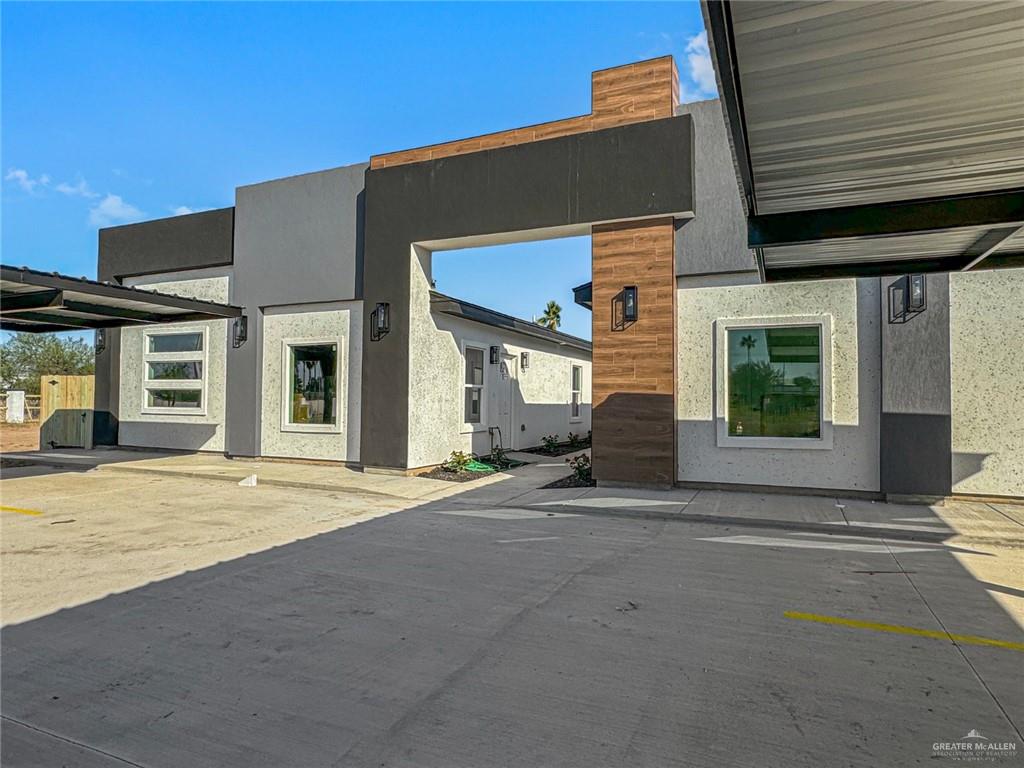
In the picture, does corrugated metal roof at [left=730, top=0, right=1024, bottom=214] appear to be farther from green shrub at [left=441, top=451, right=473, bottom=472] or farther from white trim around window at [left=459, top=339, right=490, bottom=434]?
white trim around window at [left=459, top=339, right=490, bottom=434]

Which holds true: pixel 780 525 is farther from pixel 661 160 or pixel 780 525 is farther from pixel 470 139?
pixel 470 139

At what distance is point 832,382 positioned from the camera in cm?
856

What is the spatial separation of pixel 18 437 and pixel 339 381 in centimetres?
1531

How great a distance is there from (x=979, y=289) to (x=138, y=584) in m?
10.3

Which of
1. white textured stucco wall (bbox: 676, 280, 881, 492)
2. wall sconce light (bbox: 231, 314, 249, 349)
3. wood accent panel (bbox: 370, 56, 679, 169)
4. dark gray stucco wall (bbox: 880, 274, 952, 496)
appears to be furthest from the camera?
wall sconce light (bbox: 231, 314, 249, 349)

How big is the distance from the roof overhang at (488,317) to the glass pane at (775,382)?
16.7ft

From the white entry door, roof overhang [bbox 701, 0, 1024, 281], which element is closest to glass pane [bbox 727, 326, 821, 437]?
roof overhang [bbox 701, 0, 1024, 281]

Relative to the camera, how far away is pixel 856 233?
5.20 metres

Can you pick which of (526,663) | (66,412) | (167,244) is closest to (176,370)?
Result: (167,244)

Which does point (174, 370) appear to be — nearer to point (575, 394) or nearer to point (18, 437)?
point (18, 437)

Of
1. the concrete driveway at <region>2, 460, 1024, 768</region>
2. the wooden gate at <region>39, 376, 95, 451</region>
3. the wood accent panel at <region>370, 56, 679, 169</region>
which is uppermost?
the wood accent panel at <region>370, 56, 679, 169</region>

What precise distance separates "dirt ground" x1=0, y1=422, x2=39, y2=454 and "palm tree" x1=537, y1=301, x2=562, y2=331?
34085mm

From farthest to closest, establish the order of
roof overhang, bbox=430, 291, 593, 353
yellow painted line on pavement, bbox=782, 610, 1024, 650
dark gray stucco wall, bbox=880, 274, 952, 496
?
1. roof overhang, bbox=430, 291, 593, 353
2. dark gray stucco wall, bbox=880, 274, 952, 496
3. yellow painted line on pavement, bbox=782, 610, 1024, 650

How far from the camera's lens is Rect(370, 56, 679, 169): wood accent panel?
934 cm
